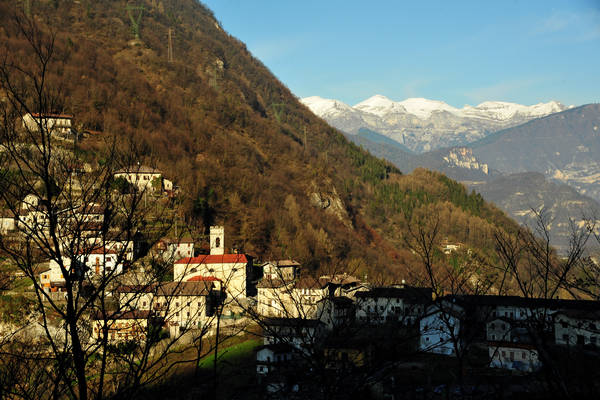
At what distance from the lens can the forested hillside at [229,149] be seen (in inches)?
2896

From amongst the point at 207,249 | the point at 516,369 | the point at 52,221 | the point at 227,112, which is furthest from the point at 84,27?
the point at 52,221

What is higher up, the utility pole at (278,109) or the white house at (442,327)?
the utility pole at (278,109)

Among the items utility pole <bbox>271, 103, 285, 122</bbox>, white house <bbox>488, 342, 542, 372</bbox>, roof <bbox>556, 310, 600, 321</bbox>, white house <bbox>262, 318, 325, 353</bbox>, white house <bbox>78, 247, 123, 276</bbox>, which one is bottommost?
white house <bbox>488, 342, 542, 372</bbox>

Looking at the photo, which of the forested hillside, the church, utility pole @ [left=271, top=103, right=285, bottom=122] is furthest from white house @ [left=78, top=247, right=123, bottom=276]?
utility pole @ [left=271, top=103, right=285, bottom=122]

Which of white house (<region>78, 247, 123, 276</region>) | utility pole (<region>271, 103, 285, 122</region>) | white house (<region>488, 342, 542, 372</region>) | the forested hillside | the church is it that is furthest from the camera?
utility pole (<region>271, 103, 285, 122</region>)

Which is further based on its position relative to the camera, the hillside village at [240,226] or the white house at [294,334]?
the hillside village at [240,226]

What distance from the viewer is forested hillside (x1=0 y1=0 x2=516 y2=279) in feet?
241

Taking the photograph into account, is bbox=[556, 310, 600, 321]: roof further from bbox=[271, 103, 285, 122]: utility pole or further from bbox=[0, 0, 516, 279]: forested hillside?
bbox=[271, 103, 285, 122]: utility pole

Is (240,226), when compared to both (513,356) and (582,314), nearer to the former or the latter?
(513,356)

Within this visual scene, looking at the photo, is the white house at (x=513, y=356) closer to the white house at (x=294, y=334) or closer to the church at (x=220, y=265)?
the church at (x=220, y=265)

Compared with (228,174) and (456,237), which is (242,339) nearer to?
(228,174)

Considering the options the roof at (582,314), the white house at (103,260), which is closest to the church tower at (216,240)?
the roof at (582,314)

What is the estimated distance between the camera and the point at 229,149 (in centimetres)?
9750

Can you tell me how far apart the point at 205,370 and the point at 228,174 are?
170 feet
